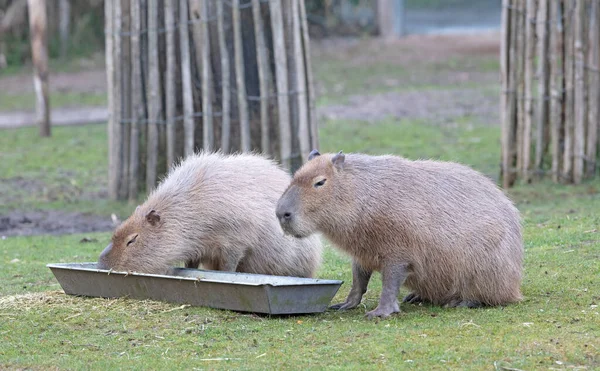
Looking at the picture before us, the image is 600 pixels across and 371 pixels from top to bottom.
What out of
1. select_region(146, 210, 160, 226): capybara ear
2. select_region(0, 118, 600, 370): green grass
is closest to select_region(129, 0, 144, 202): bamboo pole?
select_region(0, 118, 600, 370): green grass

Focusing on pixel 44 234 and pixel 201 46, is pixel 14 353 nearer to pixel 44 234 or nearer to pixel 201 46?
pixel 44 234

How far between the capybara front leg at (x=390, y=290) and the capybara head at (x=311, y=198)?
1.42ft

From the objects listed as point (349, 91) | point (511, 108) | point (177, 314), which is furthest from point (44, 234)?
point (349, 91)

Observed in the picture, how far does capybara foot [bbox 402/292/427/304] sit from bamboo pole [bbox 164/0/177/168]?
412 cm

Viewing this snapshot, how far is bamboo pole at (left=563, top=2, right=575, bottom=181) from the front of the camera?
9.16 metres

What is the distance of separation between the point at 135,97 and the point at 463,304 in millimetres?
5057

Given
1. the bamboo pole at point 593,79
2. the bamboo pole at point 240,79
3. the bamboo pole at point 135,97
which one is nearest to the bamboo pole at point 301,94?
the bamboo pole at point 240,79

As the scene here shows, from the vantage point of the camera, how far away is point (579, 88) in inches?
360

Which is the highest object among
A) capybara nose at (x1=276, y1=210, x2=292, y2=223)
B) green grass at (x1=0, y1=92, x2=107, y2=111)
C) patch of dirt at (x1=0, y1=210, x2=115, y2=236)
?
capybara nose at (x1=276, y1=210, x2=292, y2=223)

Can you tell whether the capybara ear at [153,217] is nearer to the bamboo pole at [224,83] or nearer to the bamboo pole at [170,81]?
the bamboo pole at [224,83]

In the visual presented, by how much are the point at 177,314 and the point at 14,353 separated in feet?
3.05

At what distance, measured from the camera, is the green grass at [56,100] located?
58.2 feet

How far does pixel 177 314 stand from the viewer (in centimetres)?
520

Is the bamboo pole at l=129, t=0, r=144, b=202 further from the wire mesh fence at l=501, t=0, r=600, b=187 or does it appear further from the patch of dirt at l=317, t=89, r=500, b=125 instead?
the patch of dirt at l=317, t=89, r=500, b=125
